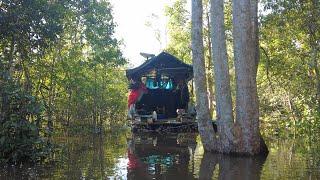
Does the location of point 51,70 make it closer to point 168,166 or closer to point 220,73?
point 220,73

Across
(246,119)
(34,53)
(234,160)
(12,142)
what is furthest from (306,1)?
(12,142)

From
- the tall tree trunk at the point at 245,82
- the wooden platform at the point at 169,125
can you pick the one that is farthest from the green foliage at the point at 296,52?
the wooden platform at the point at 169,125

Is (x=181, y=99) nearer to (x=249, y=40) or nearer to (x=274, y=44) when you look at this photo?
(x=274, y=44)

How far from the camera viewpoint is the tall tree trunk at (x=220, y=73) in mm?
10938

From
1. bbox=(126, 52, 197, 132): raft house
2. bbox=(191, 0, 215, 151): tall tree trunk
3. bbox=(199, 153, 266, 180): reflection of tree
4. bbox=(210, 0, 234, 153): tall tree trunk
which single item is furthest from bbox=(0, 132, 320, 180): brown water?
bbox=(126, 52, 197, 132): raft house

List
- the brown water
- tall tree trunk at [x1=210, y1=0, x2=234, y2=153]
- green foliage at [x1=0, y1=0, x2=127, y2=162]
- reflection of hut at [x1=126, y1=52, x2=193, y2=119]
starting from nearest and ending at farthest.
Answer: the brown water < green foliage at [x1=0, y1=0, x2=127, y2=162] < tall tree trunk at [x1=210, y1=0, x2=234, y2=153] < reflection of hut at [x1=126, y1=52, x2=193, y2=119]

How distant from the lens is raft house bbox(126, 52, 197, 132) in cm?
1998

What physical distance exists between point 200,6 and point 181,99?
36.7 feet

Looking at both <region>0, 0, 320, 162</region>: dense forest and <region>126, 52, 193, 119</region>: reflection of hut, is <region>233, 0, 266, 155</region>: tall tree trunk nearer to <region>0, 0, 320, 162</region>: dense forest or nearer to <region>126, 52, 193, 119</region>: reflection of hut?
<region>0, 0, 320, 162</region>: dense forest

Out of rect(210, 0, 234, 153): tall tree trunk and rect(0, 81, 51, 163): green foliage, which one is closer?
rect(0, 81, 51, 163): green foliage

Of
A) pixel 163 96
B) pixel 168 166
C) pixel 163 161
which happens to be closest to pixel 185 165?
pixel 168 166

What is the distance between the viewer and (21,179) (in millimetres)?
7484

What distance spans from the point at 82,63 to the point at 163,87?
4.24 metres

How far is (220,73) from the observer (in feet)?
36.3
